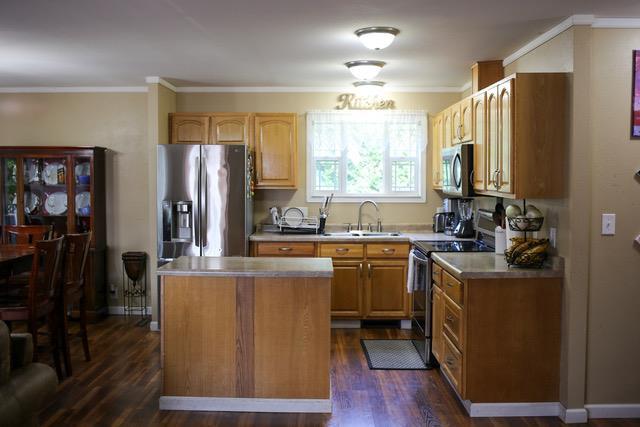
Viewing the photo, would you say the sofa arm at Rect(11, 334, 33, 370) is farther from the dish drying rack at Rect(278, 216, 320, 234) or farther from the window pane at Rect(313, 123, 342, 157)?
the window pane at Rect(313, 123, 342, 157)

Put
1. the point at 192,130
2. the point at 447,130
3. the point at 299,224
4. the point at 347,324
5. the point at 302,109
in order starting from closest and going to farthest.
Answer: the point at 447,130
the point at 347,324
the point at 192,130
the point at 299,224
the point at 302,109

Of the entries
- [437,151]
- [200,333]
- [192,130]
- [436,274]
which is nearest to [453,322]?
[436,274]

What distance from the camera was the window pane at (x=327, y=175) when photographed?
632 centimetres

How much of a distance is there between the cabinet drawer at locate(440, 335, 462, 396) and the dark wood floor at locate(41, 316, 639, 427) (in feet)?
0.46

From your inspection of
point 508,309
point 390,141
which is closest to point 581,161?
point 508,309

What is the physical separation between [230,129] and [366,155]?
1.46 meters

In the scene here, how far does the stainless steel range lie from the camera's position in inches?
181

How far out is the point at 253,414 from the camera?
3.64 meters

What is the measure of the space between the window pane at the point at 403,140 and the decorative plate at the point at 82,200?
3.18m

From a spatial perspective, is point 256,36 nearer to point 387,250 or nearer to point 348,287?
point 387,250

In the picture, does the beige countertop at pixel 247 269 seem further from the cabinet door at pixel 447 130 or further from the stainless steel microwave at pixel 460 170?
the cabinet door at pixel 447 130

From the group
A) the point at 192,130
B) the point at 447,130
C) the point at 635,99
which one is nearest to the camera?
the point at 635,99

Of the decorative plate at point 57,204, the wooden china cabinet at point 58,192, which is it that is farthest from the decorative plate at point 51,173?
the decorative plate at point 57,204

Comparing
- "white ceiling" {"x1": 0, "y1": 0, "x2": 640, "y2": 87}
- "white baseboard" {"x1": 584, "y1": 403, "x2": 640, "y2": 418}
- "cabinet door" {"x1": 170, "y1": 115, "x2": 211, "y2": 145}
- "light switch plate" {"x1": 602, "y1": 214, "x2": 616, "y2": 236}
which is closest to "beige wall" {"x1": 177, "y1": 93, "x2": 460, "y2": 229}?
"cabinet door" {"x1": 170, "y1": 115, "x2": 211, "y2": 145}
